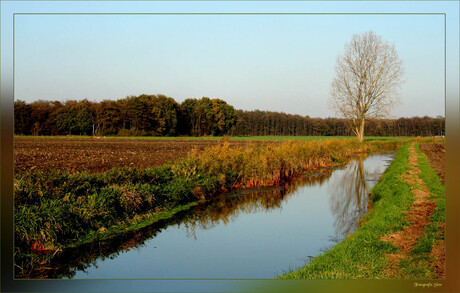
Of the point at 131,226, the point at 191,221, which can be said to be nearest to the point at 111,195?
the point at 131,226

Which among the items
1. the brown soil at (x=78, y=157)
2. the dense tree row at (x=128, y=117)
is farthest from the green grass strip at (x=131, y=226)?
the dense tree row at (x=128, y=117)

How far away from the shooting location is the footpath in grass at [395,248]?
5336mm

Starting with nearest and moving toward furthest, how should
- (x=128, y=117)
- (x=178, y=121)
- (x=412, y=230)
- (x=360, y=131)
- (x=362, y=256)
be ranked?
(x=362, y=256)
(x=412, y=230)
(x=178, y=121)
(x=128, y=117)
(x=360, y=131)

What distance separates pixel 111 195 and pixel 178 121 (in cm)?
1736

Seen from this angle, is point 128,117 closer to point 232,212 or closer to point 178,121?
point 178,121

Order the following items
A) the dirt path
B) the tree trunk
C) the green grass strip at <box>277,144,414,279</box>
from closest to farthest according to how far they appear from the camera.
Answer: the green grass strip at <box>277,144,414,279</box> < the dirt path < the tree trunk

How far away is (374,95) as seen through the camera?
25203 millimetres

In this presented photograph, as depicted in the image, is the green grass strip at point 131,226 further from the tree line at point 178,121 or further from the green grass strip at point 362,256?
the tree line at point 178,121

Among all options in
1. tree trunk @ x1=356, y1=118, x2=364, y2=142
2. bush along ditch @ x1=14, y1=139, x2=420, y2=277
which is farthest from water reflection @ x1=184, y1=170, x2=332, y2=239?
tree trunk @ x1=356, y1=118, x2=364, y2=142

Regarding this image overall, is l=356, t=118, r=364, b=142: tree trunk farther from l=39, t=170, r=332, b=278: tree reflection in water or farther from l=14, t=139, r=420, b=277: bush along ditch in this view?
l=14, t=139, r=420, b=277: bush along ditch

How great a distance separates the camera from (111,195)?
30.3 ft

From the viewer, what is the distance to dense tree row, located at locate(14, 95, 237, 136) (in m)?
11.8

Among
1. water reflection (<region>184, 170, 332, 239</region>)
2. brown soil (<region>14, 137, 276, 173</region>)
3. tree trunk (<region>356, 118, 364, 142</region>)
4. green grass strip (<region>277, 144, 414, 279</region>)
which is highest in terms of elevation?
tree trunk (<region>356, 118, 364, 142</region>)

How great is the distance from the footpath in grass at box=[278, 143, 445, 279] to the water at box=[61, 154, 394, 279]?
3.53 feet
